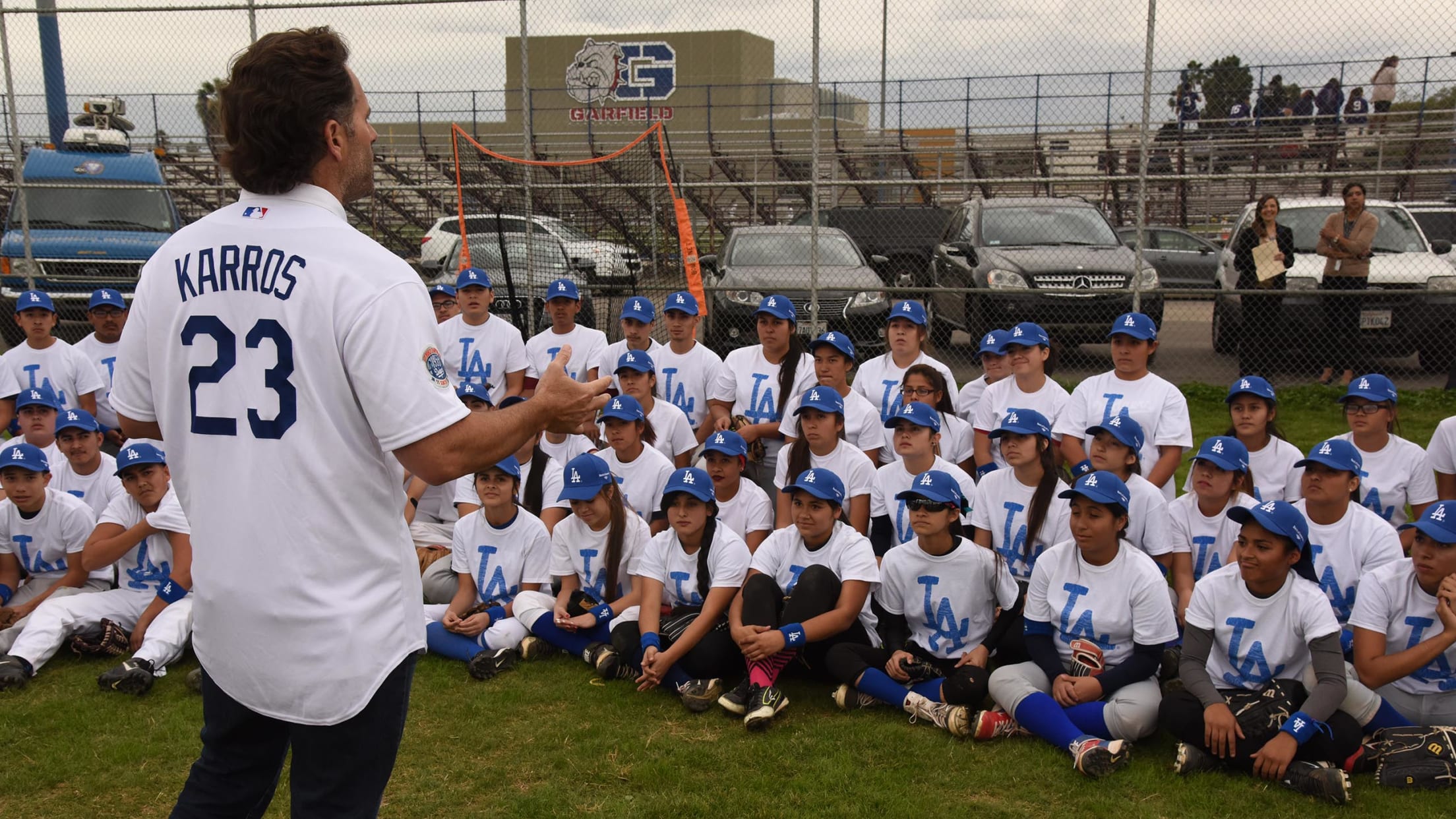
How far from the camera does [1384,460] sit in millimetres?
5594

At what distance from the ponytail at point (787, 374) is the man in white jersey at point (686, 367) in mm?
487

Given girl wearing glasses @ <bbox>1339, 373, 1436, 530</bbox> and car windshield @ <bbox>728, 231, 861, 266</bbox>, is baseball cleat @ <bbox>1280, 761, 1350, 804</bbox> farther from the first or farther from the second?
car windshield @ <bbox>728, 231, 861, 266</bbox>

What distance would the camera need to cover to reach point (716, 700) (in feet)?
16.0

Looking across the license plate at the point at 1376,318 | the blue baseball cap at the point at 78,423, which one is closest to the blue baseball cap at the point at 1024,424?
the blue baseball cap at the point at 78,423

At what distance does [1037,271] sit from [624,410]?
5462 millimetres

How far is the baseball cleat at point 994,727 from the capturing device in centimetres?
443

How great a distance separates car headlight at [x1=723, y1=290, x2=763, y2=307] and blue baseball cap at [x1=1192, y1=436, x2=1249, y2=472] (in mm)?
5527

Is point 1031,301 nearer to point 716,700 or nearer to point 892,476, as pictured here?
point 892,476

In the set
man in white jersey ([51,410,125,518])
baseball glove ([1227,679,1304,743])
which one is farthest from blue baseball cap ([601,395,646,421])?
baseball glove ([1227,679,1304,743])

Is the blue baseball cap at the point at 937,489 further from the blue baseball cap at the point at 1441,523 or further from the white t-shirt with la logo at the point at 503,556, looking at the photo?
the white t-shirt with la logo at the point at 503,556

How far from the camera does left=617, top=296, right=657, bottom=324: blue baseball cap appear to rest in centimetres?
735

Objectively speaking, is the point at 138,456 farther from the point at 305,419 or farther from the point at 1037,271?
the point at 1037,271

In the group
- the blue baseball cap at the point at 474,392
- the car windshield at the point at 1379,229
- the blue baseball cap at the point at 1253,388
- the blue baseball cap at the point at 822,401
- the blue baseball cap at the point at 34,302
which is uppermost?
the car windshield at the point at 1379,229

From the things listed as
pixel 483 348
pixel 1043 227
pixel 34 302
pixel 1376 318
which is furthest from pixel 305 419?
pixel 1376 318
